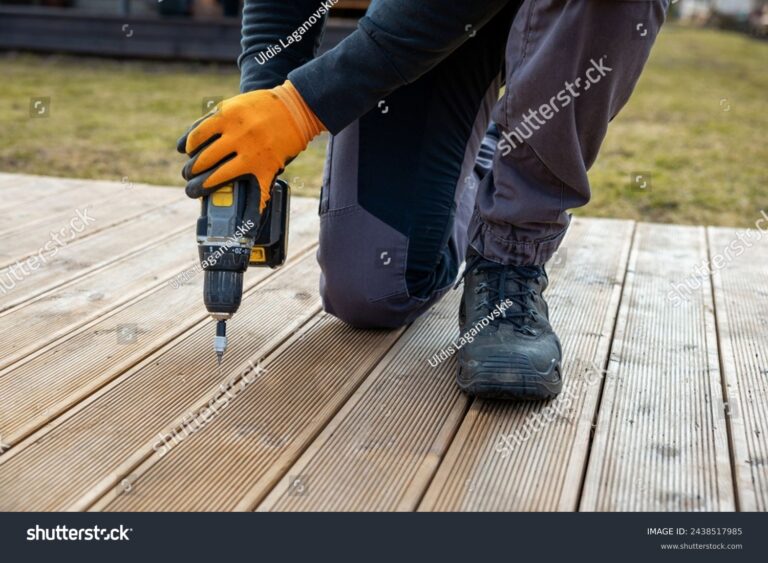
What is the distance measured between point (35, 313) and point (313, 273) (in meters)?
0.62

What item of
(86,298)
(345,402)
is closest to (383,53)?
(345,402)

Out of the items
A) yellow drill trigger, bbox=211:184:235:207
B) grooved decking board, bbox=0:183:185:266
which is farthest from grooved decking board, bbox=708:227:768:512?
grooved decking board, bbox=0:183:185:266

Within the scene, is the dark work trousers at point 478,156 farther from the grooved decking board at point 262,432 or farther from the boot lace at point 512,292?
the grooved decking board at point 262,432

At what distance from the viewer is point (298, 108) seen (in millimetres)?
1404

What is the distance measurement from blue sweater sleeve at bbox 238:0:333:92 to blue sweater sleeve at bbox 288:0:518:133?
309 mm

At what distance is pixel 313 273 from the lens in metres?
2.07

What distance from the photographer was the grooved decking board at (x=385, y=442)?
113 centimetres

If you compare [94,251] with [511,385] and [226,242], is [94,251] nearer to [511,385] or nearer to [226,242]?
[226,242]

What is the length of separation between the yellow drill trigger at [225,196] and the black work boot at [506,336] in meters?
0.45

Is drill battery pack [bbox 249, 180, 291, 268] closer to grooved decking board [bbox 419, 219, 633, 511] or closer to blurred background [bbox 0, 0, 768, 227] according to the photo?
grooved decking board [bbox 419, 219, 633, 511]
